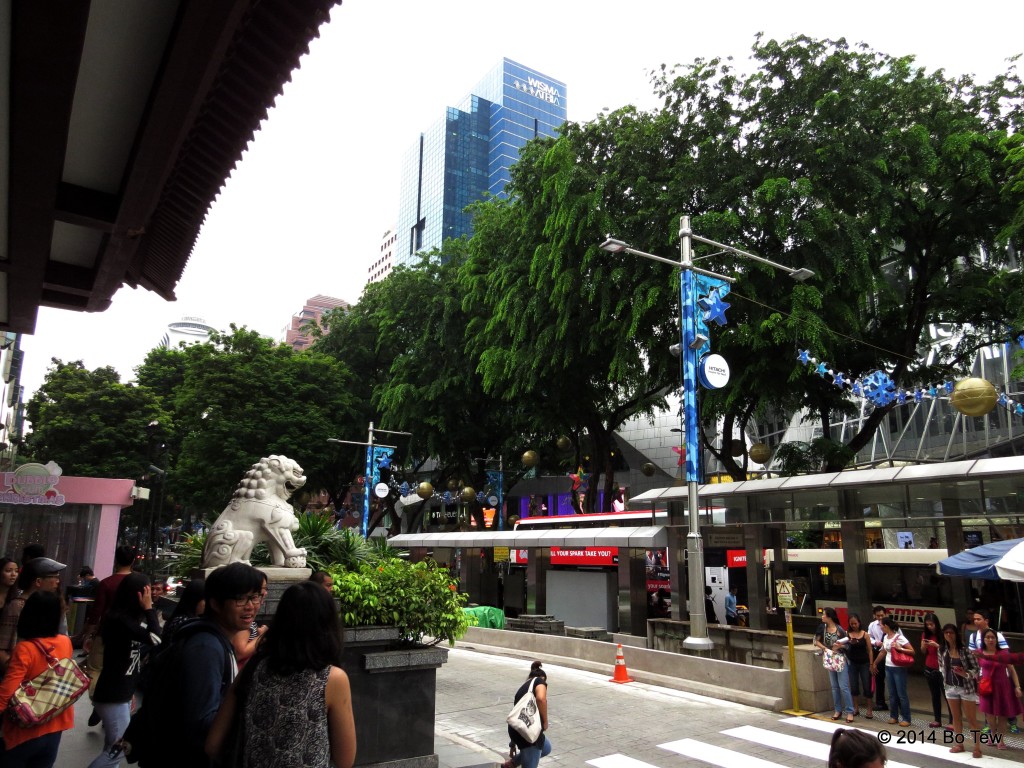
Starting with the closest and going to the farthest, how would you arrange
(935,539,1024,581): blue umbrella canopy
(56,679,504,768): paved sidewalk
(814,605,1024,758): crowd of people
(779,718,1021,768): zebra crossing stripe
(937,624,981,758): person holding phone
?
(56,679,504,768): paved sidewalk → (779,718,1021,768): zebra crossing stripe → (814,605,1024,758): crowd of people → (937,624,981,758): person holding phone → (935,539,1024,581): blue umbrella canopy

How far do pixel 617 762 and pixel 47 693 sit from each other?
6373 millimetres

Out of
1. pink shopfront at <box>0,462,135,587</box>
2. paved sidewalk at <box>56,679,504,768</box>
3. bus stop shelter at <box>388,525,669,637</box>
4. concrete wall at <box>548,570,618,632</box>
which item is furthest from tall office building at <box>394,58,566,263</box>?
paved sidewalk at <box>56,679,504,768</box>

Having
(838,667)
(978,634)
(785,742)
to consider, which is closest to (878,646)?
(838,667)

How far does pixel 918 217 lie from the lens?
18203 mm

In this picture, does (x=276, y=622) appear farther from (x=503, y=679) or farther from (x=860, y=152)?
(x=860, y=152)

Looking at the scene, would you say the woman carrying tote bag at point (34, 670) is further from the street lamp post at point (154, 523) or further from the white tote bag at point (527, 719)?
the street lamp post at point (154, 523)

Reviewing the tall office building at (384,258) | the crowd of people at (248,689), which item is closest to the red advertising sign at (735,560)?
the crowd of people at (248,689)

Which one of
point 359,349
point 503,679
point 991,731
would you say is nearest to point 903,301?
point 991,731

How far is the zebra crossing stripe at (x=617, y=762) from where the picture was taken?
27.0 feet

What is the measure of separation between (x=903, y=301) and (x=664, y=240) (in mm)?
7172

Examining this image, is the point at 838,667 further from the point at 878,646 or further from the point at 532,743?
the point at 532,743

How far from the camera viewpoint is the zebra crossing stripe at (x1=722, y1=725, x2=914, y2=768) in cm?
866

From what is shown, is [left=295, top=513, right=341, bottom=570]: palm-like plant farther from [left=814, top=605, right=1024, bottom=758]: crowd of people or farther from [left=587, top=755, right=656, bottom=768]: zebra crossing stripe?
[left=814, top=605, right=1024, bottom=758]: crowd of people

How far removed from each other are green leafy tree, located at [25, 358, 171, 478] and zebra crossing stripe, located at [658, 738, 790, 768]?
2957cm
